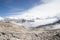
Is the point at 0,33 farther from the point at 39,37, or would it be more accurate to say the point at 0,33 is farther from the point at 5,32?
the point at 39,37

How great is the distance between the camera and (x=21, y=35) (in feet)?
187

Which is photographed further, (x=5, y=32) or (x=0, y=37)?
(x=5, y=32)

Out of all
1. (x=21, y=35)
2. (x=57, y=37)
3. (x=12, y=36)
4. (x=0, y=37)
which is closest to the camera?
(x=0, y=37)

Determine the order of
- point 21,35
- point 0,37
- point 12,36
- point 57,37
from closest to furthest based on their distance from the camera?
point 0,37
point 12,36
point 21,35
point 57,37

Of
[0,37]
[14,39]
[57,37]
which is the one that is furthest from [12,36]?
[57,37]

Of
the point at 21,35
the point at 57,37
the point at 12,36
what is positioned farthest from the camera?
the point at 57,37

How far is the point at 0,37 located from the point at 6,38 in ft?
7.61

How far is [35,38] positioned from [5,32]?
14.6m

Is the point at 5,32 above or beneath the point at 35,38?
above

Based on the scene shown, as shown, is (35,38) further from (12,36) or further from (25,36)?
(12,36)

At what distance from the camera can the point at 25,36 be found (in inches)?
2293

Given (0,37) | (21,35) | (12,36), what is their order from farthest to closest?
1. (21,35)
2. (12,36)
3. (0,37)

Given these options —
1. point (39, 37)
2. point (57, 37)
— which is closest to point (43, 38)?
point (39, 37)

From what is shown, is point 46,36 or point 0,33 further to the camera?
point 46,36
